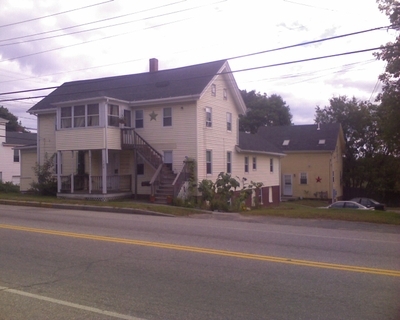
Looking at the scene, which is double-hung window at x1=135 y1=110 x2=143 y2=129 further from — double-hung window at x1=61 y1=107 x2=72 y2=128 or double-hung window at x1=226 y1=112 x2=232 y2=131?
double-hung window at x1=226 y1=112 x2=232 y2=131

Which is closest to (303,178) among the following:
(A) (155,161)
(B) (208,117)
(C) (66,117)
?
(B) (208,117)

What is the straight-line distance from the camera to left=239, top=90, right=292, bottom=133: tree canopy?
73500 mm

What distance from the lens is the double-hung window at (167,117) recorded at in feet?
96.4

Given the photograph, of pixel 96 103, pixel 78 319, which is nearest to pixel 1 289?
pixel 78 319

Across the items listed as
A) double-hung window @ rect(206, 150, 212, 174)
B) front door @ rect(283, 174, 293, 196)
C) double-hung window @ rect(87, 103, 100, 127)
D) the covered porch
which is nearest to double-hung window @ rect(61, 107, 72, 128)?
double-hung window @ rect(87, 103, 100, 127)

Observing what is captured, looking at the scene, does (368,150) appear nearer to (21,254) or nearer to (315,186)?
(315,186)

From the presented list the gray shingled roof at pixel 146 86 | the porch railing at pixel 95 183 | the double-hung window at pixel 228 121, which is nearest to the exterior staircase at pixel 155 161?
the porch railing at pixel 95 183

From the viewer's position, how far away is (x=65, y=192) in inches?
1169

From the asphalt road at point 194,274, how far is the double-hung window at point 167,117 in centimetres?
1470

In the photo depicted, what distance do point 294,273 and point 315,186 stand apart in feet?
132

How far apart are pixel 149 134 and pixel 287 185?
23421 mm

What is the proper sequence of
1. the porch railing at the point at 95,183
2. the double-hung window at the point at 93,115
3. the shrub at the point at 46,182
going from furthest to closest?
the shrub at the point at 46,182 → the porch railing at the point at 95,183 → the double-hung window at the point at 93,115

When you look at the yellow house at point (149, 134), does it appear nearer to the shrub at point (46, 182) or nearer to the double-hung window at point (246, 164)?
the shrub at point (46, 182)

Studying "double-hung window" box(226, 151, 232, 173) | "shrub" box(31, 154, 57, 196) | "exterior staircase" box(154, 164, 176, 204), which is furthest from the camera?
"double-hung window" box(226, 151, 232, 173)
